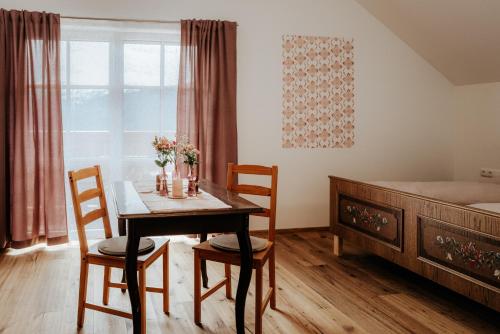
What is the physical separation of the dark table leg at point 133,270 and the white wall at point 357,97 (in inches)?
104

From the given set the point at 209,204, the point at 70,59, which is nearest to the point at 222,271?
the point at 209,204

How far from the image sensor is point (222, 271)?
3611 millimetres

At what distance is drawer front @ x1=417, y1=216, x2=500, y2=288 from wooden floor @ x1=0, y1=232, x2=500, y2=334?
0.99ft

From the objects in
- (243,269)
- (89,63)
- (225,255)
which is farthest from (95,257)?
(89,63)

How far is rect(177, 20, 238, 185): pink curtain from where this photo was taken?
4.50 m

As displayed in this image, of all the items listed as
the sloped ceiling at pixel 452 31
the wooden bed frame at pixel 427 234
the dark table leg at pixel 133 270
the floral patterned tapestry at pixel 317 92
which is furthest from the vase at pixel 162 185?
the sloped ceiling at pixel 452 31

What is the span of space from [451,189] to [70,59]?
11.4 feet

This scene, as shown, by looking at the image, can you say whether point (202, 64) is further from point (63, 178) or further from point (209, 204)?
point (209, 204)

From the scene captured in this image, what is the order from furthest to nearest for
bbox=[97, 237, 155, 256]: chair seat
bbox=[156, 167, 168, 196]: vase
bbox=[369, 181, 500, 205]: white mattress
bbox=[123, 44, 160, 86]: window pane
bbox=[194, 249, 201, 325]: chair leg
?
bbox=[123, 44, 160, 86]: window pane
bbox=[369, 181, 500, 205]: white mattress
bbox=[156, 167, 168, 196]: vase
bbox=[194, 249, 201, 325]: chair leg
bbox=[97, 237, 155, 256]: chair seat

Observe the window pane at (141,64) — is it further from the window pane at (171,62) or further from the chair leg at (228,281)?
the chair leg at (228,281)

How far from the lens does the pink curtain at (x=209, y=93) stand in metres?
4.50

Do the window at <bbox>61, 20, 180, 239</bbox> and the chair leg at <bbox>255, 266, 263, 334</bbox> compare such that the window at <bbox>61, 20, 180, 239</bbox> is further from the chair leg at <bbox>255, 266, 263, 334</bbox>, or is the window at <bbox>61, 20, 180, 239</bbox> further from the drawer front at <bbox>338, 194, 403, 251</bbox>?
the chair leg at <bbox>255, 266, 263, 334</bbox>

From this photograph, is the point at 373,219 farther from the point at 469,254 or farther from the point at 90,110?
the point at 90,110

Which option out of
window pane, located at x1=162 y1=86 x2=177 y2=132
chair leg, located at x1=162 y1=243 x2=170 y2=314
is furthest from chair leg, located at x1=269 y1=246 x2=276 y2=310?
window pane, located at x1=162 y1=86 x2=177 y2=132
